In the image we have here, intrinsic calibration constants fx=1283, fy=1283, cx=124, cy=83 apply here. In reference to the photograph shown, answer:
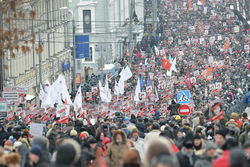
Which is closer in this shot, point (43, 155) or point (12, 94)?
point (43, 155)

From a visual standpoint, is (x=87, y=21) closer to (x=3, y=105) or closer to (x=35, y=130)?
(x=3, y=105)

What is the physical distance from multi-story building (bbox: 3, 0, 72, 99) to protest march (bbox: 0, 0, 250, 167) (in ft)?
8.05

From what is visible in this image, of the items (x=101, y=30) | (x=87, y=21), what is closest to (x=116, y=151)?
(x=87, y=21)

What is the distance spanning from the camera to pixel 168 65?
54844 millimetres

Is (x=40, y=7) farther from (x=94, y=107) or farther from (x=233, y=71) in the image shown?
(x=94, y=107)

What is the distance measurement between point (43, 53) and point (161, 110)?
2471cm

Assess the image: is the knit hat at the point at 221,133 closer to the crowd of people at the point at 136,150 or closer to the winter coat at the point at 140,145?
the crowd of people at the point at 136,150

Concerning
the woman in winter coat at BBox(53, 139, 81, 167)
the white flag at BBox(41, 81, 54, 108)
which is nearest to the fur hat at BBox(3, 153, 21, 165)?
the woman in winter coat at BBox(53, 139, 81, 167)

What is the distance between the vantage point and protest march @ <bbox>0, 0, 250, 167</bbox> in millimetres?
15383

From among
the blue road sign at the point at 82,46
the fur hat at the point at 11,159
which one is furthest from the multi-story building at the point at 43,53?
the fur hat at the point at 11,159

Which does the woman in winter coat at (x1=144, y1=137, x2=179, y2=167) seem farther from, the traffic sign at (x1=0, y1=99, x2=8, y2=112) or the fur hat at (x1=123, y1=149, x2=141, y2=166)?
the traffic sign at (x1=0, y1=99, x2=8, y2=112)

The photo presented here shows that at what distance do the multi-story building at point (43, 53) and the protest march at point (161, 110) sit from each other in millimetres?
2453

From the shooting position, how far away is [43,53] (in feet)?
211

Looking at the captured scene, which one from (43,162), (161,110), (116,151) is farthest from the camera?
(161,110)
